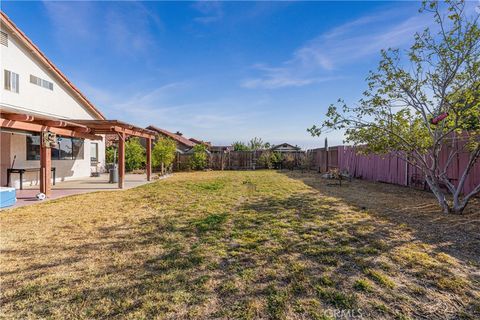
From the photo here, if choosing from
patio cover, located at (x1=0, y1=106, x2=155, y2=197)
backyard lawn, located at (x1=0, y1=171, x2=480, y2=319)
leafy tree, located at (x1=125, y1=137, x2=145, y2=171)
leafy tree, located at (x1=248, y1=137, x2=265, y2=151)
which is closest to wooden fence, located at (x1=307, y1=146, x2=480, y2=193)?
backyard lawn, located at (x1=0, y1=171, x2=480, y2=319)

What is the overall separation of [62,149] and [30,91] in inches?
110

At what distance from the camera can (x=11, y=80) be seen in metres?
8.77

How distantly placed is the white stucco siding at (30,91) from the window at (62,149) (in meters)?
1.15

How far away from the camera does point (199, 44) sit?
10977 mm

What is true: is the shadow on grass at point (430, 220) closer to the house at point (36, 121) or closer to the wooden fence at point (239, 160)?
the house at point (36, 121)

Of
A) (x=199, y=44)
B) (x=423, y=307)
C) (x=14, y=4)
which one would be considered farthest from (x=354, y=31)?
(x=14, y=4)

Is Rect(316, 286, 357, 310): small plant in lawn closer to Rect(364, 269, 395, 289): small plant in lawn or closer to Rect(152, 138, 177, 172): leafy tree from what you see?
Rect(364, 269, 395, 289): small plant in lawn

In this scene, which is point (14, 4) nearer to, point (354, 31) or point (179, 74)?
point (179, 74)

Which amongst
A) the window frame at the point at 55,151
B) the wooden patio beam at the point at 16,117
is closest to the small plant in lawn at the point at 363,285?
the wooden patio beam at the point at 16,117

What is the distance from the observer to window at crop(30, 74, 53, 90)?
9.78m

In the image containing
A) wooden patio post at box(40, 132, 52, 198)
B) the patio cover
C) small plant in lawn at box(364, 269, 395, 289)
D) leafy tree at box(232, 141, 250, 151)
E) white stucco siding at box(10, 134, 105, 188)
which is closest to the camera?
small plant in lawn at box(364, 269, 395, 289)

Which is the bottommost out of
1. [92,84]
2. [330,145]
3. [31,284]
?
[31,284]

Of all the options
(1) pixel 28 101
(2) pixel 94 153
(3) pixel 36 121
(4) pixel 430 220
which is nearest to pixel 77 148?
(2) pixel 94 153

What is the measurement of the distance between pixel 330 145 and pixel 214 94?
9032 millimetres
